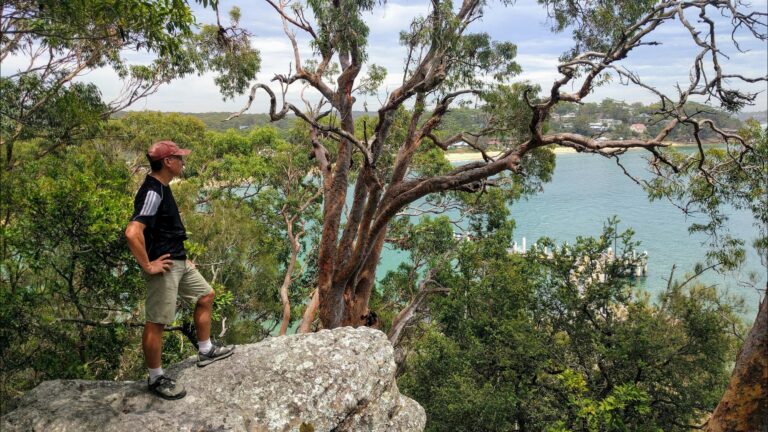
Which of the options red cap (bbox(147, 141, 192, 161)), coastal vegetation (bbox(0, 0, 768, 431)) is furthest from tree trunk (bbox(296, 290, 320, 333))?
red cap (bbox(147, 141, 192, 161))

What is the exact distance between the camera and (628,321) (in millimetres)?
7504

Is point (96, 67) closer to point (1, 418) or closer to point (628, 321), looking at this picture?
point (1, 418)

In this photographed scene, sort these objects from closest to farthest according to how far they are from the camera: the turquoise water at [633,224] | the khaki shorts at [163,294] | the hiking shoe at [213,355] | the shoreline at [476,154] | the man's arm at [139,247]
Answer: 1. the man's arm at [139,247]
2. the khaki shorts at [163,294]
3. the hiking shoe at [213,355]
4. the shoreline at [476,154]
5. the turquoise water at [633,224]

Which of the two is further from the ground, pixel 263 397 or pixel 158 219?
pixel 158 219

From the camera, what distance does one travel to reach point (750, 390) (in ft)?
10.8

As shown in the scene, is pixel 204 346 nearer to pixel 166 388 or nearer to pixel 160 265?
pixel 166 388

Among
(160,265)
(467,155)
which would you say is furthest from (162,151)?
(467,155)

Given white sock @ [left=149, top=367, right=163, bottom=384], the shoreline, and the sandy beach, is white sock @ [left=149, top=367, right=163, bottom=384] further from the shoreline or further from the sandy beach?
the sandy beach

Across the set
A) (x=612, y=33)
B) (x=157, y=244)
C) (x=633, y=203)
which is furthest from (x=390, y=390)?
(x=633, y=203)

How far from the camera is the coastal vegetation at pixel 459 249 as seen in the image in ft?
13.9

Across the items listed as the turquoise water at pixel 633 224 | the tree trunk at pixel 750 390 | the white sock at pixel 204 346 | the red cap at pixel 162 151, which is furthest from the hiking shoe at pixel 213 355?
the turquoise water at pixel 633 224

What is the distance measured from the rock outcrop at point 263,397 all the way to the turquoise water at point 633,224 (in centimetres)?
1666

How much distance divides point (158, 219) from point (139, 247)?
244 mm

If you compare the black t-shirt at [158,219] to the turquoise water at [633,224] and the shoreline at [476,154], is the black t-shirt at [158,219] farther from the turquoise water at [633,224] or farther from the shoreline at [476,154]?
the turquoise water at [633,224]
